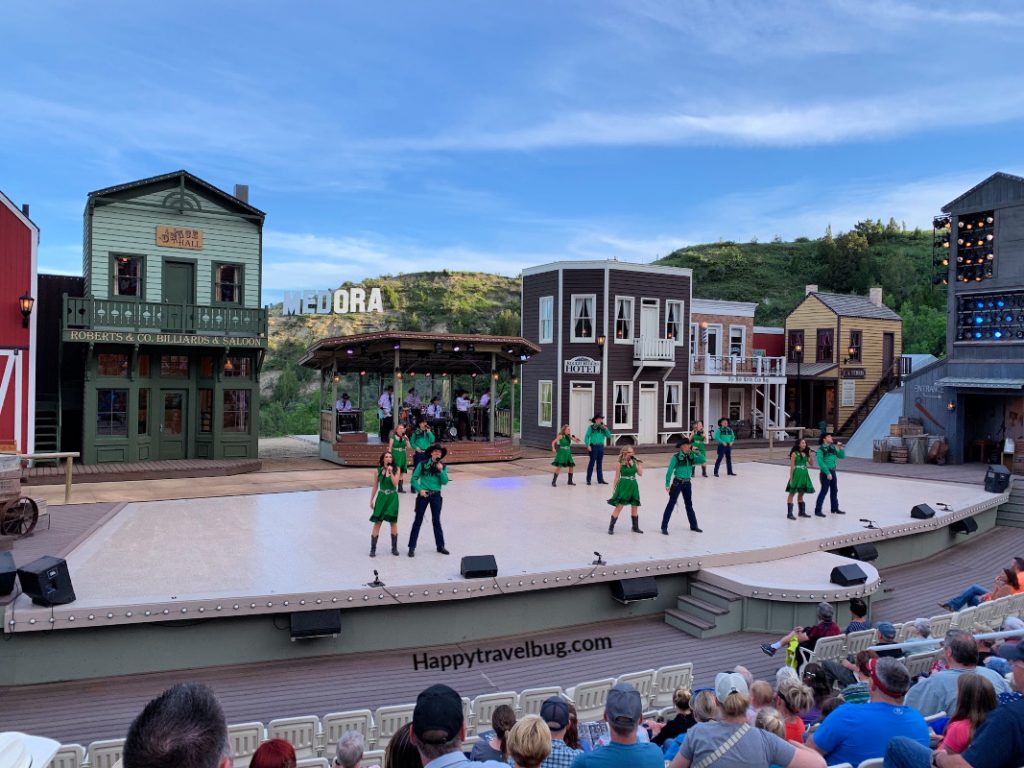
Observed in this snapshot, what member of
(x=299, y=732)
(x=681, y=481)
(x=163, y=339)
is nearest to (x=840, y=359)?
(x=681, y=481)

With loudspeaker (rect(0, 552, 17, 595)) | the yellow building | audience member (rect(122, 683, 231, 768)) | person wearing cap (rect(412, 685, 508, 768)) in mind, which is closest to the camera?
audience member (rect(122, 683, 231, 768))

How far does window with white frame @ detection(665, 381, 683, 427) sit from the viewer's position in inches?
1165

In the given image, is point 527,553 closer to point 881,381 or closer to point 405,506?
point 405,506

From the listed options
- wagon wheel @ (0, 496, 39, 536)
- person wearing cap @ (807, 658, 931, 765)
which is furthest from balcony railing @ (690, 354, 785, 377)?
person wearing cap @ (807, 658, 931, 765)

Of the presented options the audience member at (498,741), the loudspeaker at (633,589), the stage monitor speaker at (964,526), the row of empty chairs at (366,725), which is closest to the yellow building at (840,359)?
the stage monitor speaker at (964,526)

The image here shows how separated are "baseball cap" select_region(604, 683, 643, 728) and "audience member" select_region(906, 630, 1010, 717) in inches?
104

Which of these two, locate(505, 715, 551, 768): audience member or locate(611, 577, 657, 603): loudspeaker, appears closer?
locate(505, 715, 551, 768): audience member

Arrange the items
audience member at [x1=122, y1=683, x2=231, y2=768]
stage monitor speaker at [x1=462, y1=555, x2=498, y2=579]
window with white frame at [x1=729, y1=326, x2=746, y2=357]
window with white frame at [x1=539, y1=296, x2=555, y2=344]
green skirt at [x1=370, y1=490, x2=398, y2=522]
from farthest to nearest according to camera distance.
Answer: window with white frame at [x1=729, y1=326, x2=746, y2=357] → window with white frame at [x1=539, y1=296, x2=555, y2=344] → green skirt at [x1=370, y1=490, x2=398, y2=522] → stage monitor speaker at [x1=462, y1=555, x2=498, y2=579] → audience member at [x1=122, y1=683, x2=231, y2=768]

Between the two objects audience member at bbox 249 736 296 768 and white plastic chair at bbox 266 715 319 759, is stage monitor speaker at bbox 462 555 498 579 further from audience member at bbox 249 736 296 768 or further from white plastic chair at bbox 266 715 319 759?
audience member at bbox 249 736 296 768

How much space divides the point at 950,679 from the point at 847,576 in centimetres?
517

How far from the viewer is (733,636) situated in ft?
33.5

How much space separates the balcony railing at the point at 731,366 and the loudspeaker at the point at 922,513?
15.9 metres

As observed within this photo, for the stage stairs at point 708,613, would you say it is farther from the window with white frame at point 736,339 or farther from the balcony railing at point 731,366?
the window with white frame at point 736,339

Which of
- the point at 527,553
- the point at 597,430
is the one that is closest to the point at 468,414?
the point at 597,430
